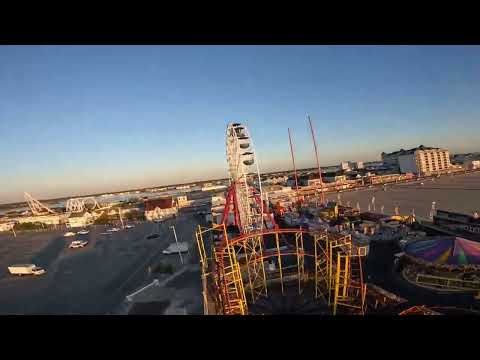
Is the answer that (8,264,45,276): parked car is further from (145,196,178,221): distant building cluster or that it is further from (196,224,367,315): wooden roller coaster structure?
(145,196,178,221): distant building cluster

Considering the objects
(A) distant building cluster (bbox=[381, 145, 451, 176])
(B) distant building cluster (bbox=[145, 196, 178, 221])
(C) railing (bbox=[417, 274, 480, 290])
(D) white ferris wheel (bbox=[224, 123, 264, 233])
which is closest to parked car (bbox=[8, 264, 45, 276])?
(D) white ferris wheel (bbox=[224, 123, 264, 233])

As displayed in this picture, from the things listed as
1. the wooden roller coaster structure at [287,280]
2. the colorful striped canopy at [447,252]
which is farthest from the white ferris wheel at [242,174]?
the colorful striped canopy at [447,252]

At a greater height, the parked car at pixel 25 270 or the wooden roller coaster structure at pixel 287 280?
the wooden roller coaster structure at pixel 287 280

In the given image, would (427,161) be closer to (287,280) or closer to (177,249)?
Answer: (177,249)

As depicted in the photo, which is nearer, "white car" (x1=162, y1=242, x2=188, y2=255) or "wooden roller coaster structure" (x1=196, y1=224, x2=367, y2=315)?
"wooden roller coaster structure" (x1=196, y1=224, x2=367, y2=315)

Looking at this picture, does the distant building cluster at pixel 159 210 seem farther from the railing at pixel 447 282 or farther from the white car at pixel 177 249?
the railing at pixel 447 282
